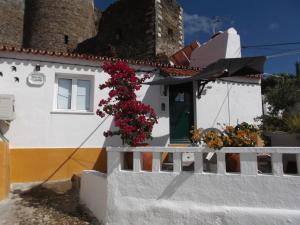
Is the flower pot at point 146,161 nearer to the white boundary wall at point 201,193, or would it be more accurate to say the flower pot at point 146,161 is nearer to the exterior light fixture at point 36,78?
the white boundary wall at point 201,193

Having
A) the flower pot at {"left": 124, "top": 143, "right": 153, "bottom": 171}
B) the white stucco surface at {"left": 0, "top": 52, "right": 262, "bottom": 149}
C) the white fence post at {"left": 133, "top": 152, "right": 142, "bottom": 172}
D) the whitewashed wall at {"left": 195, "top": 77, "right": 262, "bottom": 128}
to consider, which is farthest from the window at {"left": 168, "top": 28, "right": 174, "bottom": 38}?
the white fence post at {"left": 133, "top": 152, "right": 142, "bottom": 172}

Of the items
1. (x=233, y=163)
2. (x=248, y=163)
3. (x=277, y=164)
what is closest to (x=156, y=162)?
(x=233, y=163)

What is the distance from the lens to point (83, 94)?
951 cm

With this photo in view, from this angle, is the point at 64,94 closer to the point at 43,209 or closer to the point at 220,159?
the point at 43,209

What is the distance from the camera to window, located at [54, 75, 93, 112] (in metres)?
9.23

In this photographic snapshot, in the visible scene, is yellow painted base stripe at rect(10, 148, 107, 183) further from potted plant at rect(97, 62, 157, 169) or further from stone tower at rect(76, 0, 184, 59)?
stone tower at rect(76, 0, 184, 59)

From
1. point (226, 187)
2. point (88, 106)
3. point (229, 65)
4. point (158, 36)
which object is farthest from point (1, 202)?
point (158, 36)

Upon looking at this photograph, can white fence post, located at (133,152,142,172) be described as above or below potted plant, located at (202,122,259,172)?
below

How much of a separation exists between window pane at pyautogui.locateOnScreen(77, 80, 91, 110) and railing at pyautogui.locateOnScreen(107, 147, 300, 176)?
3.96 metres

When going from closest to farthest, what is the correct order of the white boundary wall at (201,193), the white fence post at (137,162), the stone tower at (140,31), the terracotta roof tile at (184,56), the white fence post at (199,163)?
1. the white boundary wall at (201,193)
2. the white fence post at (199,163)
3. the white fence post at (137,162)
4. the terracotta roof tile at (184,56)
5. the stone tower at (140,31)

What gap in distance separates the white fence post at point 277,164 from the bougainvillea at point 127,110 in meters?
2.42

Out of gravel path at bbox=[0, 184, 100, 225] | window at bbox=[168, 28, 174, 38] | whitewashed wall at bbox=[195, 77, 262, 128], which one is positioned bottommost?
gravel path at bbox=[0, 184, 100, 225]

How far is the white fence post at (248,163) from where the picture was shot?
505cm

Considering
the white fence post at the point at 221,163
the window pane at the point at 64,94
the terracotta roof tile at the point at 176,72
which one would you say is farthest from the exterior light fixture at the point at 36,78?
the white fence post at the point at 221,163
